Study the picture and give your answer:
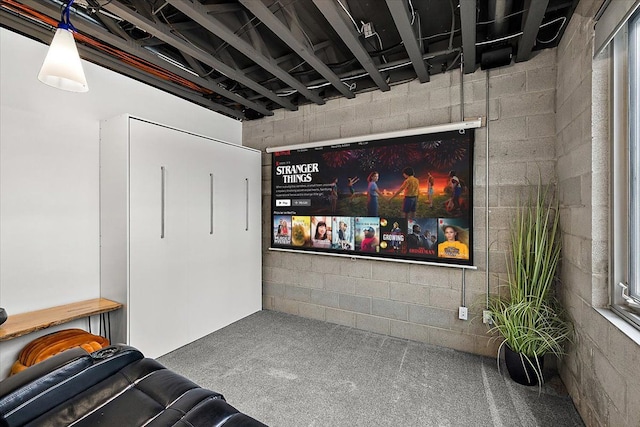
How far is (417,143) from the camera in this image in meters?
2.87

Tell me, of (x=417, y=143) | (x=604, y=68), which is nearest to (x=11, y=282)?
(x=417, y=143)

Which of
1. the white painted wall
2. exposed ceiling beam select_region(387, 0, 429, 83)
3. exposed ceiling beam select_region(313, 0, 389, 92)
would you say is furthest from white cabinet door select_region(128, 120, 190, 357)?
exposed ceiling beam select_region(387, 0, 429, 83)

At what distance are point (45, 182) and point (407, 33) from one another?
9.99 feet

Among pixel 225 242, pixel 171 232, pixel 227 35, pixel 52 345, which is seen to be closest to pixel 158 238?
pixel 171 232

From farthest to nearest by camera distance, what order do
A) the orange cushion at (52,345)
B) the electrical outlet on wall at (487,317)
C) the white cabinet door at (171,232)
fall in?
1. the electrical outlet on wall at (487,317)
2. the white cabinet door at (171,232)
3. the orange cushion at (52,345)

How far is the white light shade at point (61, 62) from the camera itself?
4.78ft

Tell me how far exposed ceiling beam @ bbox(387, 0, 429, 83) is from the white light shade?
1.83 m

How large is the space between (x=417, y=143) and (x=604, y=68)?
4.52 ft

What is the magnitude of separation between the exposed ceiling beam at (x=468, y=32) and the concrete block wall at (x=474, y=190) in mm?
210

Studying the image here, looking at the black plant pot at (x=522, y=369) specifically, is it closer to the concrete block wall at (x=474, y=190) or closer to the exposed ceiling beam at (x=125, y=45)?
the concrete block wall at (x=474, y=190)

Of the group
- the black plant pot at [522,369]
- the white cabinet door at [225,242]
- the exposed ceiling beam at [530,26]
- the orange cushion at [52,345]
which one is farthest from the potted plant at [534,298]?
the orange cushion at [52,345]

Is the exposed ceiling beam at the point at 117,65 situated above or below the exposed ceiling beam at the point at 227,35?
above

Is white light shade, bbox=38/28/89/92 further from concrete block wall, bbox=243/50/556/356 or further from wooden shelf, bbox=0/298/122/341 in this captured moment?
concrete block wall, bbox=243/50/556/356

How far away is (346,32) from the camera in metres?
2.11
